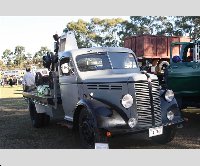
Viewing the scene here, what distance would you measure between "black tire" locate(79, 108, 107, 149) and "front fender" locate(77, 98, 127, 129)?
0.10 meters

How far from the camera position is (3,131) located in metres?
8.73

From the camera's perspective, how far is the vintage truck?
19.2ft

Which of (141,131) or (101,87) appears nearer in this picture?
(141,131)

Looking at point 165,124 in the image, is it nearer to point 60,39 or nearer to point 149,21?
point 60,39

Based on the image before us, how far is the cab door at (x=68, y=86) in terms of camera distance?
7.03 m

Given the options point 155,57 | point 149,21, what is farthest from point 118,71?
point 149,21

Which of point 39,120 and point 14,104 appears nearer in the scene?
point 39,120

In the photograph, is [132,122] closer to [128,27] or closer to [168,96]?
[168,96]

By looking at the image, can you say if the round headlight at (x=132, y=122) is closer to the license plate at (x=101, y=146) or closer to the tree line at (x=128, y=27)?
the license plate at (x=101, y=146)

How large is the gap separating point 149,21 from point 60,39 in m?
26.6

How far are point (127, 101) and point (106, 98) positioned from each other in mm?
477

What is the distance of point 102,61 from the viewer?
7.13m

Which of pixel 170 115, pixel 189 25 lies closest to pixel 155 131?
pixel 170 115

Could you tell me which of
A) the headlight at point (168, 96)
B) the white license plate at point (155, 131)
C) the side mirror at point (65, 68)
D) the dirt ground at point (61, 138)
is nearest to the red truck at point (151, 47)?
the dirt ground at point (61, 138)
